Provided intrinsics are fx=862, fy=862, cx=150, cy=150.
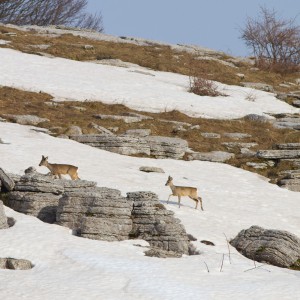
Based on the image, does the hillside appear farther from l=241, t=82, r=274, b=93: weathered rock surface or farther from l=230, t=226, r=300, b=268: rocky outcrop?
l=241, t=82, r=274, b=93: weathered rock surface

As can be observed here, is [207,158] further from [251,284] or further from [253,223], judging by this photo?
[251,284]

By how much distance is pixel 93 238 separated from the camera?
59.2 ft

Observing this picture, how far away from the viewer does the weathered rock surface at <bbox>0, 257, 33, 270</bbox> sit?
52.2ft

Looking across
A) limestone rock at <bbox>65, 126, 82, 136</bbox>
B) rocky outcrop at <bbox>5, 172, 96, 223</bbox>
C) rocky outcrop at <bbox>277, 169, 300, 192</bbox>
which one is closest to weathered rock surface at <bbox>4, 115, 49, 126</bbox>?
limestone rock at <bbox>65, 126, 82, 136</bbox>

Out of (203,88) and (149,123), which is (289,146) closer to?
(149,123)

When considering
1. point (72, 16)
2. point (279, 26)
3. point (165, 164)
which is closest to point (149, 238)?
point (165, 164)

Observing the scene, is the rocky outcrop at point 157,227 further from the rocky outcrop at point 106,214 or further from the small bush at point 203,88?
the small bush at point 203,88

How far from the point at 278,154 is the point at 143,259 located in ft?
48.7

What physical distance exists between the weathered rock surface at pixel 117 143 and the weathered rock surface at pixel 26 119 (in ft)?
9.00

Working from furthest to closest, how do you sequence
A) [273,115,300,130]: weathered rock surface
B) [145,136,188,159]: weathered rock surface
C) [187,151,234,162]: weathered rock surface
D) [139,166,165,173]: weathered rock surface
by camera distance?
[273,115,300,130]: weathered rock surface → [187,151,234,162]: weathered rock surface → [145,136,188,159]: weathered rock surface → [139,166,165,173]: weathered rock surface

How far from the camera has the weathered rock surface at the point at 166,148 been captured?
29.9 meters

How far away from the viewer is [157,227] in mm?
18656

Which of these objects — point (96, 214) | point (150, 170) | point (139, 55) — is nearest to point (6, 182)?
point (96, 214)

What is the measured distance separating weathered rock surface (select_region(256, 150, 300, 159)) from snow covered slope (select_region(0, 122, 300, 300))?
485 cm
